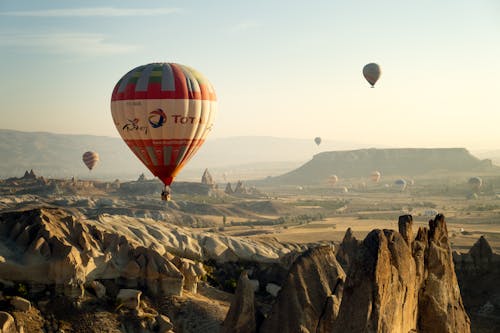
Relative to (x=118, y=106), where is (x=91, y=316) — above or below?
below

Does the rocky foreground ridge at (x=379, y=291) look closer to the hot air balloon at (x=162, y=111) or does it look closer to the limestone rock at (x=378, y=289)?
the limestone rock at (x=378, y=289)

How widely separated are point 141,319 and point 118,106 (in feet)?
54.3

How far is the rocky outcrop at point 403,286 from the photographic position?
846 inches

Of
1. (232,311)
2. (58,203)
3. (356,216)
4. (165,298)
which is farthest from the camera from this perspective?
(356,216)

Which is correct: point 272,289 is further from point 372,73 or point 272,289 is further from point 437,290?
point 372,73

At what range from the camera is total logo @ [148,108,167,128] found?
151ft

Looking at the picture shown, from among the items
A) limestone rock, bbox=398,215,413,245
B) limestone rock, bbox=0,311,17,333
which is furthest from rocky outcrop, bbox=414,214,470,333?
limestone rock, bbox=0,311,17,333

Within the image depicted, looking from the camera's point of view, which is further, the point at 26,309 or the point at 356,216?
the point at 356,216

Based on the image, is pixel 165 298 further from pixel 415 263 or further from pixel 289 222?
pixel 289 222

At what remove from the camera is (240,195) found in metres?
198

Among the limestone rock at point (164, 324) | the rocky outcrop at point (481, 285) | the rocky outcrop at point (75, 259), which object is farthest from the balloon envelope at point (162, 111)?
the rocky outcrop at point (481, 285)

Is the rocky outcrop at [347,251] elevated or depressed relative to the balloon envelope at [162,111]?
depressed

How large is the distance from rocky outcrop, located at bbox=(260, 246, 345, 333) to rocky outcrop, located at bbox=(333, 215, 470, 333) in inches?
141

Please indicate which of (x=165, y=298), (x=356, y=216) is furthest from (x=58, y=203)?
(x=165, y=298)
